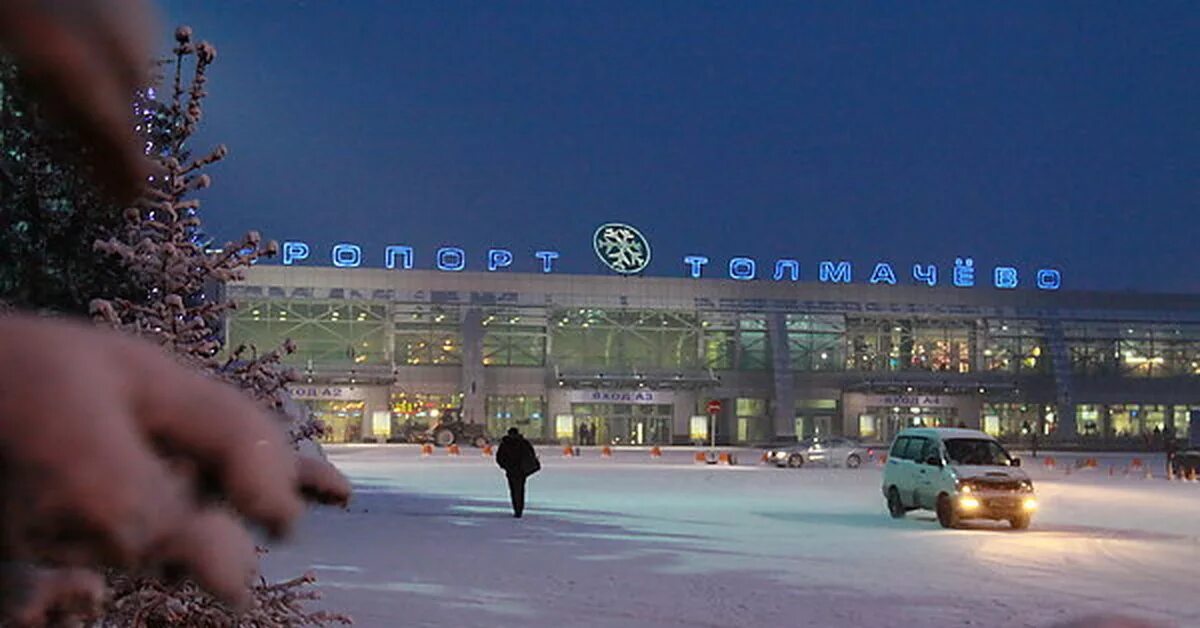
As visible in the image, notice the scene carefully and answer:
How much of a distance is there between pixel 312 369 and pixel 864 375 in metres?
36.3

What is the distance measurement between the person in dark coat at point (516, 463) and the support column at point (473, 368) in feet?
173

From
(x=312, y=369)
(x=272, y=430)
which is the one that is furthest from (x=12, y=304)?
(x=312, y=369)

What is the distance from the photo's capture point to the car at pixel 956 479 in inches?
827

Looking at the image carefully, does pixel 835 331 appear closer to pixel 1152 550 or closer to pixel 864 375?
pixel 864 375

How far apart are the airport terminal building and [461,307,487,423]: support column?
114 millimetres

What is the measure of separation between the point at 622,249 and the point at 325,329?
19.9 meters

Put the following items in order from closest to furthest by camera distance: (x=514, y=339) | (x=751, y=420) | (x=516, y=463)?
(x=516, y=463) → (x=514, y=339) → (x=751, y=420)

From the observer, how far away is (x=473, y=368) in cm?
7744

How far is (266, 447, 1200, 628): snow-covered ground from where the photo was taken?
38.5ft

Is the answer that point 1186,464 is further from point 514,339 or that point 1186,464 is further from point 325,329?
point 325,329

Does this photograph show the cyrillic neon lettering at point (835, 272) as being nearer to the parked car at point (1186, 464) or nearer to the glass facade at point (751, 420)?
the glass facade at point (751, 420)

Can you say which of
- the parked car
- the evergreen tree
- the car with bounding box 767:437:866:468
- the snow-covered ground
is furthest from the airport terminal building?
the evergreen tree

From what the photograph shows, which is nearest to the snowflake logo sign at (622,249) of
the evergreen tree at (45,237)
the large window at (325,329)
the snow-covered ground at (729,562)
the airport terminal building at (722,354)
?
the airport terminal building at (722,354)

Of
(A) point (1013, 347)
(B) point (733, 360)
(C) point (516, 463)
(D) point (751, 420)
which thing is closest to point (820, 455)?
(C) point (516, 463)
